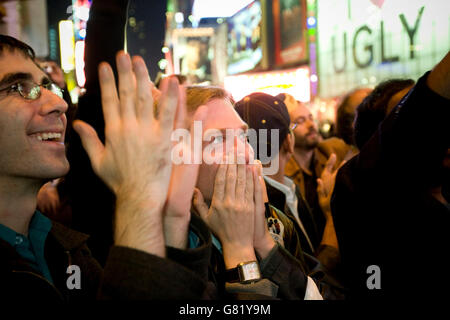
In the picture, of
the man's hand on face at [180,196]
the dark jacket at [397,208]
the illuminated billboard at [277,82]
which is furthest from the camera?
the illuminated billboard at [277,82]

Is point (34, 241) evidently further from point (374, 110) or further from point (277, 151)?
point (277, 151)

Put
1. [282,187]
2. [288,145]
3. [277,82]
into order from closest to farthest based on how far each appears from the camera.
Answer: [282,187]
[288,145]
[277,82]

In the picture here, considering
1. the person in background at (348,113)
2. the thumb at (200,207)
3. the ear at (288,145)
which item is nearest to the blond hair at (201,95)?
the thumb at (200,207)

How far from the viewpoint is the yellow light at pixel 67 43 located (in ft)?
90.0

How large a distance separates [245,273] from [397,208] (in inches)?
30.5

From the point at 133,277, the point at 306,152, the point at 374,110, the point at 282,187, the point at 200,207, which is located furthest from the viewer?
the point at 306,152

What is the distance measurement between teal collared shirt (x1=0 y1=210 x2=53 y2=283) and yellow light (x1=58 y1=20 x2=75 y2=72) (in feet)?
92.0

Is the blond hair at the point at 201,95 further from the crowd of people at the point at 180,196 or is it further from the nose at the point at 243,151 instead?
the nose at the point at 243,151

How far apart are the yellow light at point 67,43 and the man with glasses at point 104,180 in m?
28.0

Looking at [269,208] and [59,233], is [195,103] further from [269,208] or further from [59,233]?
[59,233]

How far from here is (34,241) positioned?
1.87 m

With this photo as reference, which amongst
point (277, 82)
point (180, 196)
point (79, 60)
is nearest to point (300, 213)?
point (180, 196)

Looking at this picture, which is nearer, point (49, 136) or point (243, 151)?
point (49, 136)

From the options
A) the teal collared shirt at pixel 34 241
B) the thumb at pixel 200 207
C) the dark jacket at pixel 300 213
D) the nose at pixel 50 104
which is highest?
the nose at pixel 50 104
